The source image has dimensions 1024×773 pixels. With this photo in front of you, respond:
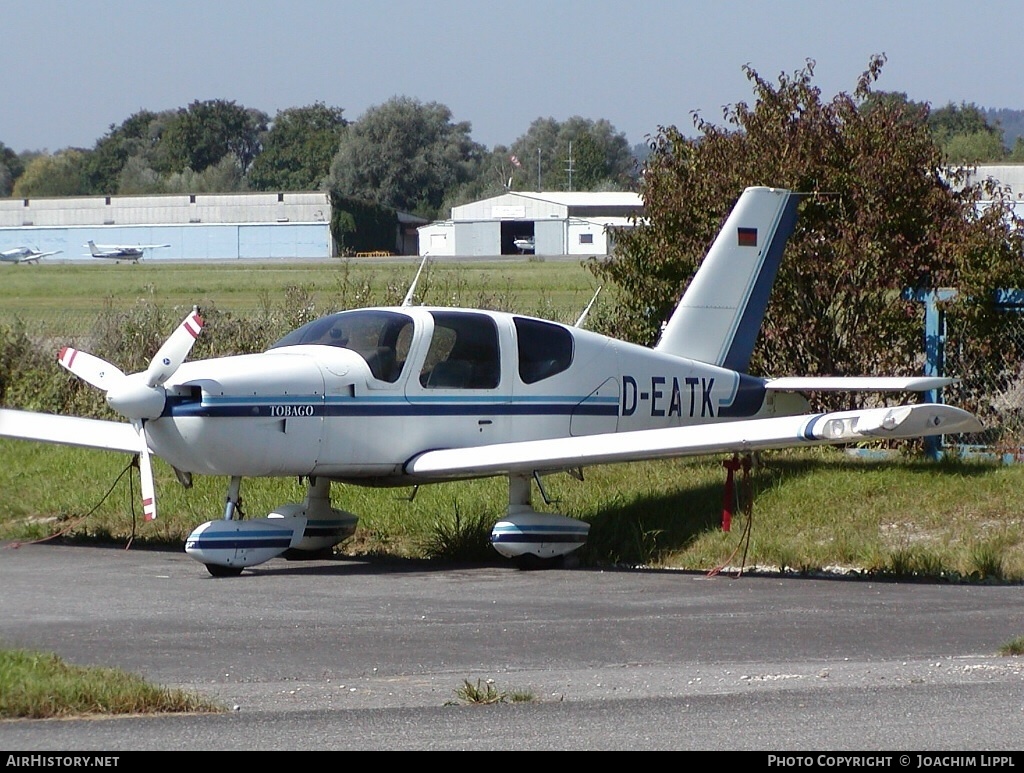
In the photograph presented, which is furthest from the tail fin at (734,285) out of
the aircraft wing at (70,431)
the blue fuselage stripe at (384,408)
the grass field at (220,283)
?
the grass field at (220,283)

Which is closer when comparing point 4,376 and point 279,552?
point 279,552

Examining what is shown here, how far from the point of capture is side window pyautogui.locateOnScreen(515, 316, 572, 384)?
11703 millimetres

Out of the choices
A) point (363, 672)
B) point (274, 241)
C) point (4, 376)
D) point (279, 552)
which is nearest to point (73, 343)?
point (4, 376)

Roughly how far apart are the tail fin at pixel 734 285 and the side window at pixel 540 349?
1.37 meters

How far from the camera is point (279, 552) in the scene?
35.9 feet

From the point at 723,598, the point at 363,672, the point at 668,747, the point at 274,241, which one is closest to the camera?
the point at 668,747

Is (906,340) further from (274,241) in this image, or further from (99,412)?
(274,241)

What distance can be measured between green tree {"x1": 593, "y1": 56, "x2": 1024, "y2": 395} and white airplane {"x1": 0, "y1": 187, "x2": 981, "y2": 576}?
1.28 meters

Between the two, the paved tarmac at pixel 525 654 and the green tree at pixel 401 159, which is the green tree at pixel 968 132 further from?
the paved tarmac at pixel 525 654

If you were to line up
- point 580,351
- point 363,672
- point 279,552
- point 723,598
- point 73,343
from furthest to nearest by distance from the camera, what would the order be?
1. point 73,343
2. point 580,351
3. point 279,552
4. point 723,598
5. point 363,672

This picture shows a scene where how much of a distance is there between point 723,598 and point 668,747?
4.56 m

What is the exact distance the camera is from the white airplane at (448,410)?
10.3 metres

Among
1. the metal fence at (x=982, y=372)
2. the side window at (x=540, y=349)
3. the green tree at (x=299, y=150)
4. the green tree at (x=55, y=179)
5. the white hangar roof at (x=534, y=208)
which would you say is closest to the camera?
the side window at (x=540, y=349)

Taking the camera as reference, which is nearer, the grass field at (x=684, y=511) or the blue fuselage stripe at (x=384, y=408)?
the blue fuselage stripe at (x=384, y=408)
